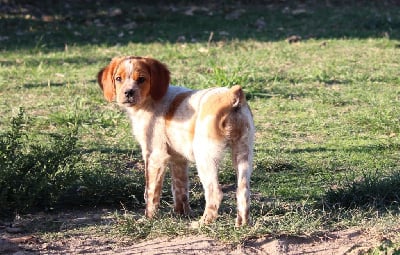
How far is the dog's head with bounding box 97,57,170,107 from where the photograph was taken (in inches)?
236

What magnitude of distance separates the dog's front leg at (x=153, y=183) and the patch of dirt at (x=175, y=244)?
401 millimetres

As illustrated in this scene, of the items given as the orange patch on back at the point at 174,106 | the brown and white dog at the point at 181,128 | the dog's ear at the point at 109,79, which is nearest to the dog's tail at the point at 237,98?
the brown and white dog at the point at 181,128

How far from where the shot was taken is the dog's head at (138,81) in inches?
236

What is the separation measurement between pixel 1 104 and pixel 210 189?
4564mm

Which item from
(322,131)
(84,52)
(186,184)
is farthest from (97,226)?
(84,52)

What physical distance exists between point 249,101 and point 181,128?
3.95 m

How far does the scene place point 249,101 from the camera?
32.1 feet

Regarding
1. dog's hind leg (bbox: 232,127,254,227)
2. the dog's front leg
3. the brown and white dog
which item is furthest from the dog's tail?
the dog's front leg

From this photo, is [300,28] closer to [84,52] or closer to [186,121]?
[84,52]

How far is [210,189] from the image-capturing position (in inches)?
225

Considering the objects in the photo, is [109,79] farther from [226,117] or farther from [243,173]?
[243,173]

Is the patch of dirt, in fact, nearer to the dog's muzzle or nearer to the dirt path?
the dirt path

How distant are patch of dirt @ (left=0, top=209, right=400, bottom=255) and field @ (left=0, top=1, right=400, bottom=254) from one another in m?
0.04

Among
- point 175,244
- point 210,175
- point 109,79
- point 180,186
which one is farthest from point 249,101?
point 175,244
